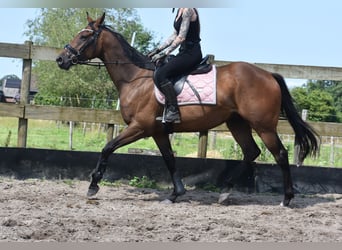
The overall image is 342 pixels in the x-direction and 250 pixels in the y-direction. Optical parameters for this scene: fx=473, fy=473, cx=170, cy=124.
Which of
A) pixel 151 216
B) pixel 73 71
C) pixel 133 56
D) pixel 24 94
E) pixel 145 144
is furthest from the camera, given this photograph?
pixel 73 71

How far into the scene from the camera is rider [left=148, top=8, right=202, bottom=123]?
541 centimetres

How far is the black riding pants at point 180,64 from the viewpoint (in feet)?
18.1

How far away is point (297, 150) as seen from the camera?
21.5 ft

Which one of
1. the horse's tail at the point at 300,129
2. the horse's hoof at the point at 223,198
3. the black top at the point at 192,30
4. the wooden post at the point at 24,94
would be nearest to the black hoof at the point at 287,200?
the horse's tail at the point at 300,129

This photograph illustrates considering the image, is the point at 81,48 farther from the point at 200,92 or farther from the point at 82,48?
the point at 200,92

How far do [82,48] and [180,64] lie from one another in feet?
4.25

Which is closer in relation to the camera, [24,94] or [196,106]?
[196,106]

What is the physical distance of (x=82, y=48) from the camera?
591 centimetres

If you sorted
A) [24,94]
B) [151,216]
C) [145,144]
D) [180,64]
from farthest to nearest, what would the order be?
[145,144] → [24,94] → [180,64] → [151,216]

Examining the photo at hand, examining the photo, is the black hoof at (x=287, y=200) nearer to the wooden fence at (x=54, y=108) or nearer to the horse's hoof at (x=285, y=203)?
the horse's hoof at (x=285, y=203)

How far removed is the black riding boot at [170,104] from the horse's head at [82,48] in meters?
1.13

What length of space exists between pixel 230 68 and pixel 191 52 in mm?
524

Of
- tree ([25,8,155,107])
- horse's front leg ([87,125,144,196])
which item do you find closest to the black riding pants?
horse's front leg ([87,125,144,196])

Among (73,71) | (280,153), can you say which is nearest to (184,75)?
(280,153)
